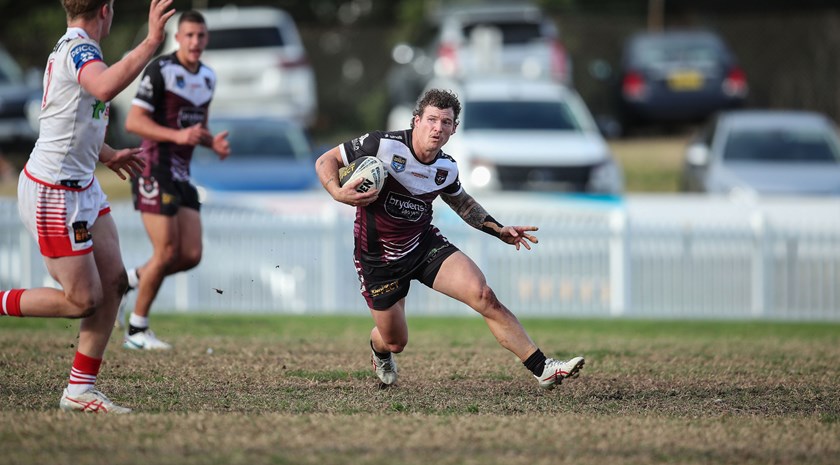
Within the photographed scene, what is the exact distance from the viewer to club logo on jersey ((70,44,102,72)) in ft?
22.3

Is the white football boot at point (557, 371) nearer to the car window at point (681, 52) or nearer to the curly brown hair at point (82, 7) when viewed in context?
the curly brown hair at point (82, 7)

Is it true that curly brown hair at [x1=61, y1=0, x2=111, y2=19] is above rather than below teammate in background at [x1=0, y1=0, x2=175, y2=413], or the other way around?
above

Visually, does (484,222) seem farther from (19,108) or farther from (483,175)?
(19,108)

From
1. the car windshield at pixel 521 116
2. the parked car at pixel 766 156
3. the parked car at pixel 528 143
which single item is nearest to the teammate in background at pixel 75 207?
the parked car at pixel 528 143

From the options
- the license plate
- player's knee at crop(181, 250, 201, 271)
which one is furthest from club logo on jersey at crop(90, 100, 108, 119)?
the license plate

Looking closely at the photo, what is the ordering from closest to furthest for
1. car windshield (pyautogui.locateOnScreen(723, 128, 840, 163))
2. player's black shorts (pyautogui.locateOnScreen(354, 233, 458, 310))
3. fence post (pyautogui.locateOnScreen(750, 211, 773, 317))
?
player's black shorts (pyautogui.locateOnScreen(354, 233, 458, 310)) → fence post (pyautogui.locateOnScreen(750, 211, 773, 317)) → car windshield (pyautogui.locateOnScreen(723, 128, 840, 163))

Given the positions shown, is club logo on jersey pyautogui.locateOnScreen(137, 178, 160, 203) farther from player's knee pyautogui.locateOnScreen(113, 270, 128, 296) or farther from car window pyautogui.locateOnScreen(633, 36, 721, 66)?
car window pyautogui.locateOnScreen(633, 36, 721, 66)

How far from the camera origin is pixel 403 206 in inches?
310

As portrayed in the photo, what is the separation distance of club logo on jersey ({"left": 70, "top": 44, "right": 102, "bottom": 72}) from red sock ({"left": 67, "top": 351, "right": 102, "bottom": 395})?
5.42ft

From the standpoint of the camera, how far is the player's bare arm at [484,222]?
8.00 metres

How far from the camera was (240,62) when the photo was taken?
2308 cm

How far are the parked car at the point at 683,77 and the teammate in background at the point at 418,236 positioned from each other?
17.7m

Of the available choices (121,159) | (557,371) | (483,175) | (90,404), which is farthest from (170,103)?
(483,175)

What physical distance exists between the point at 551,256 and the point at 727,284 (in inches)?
88.2
